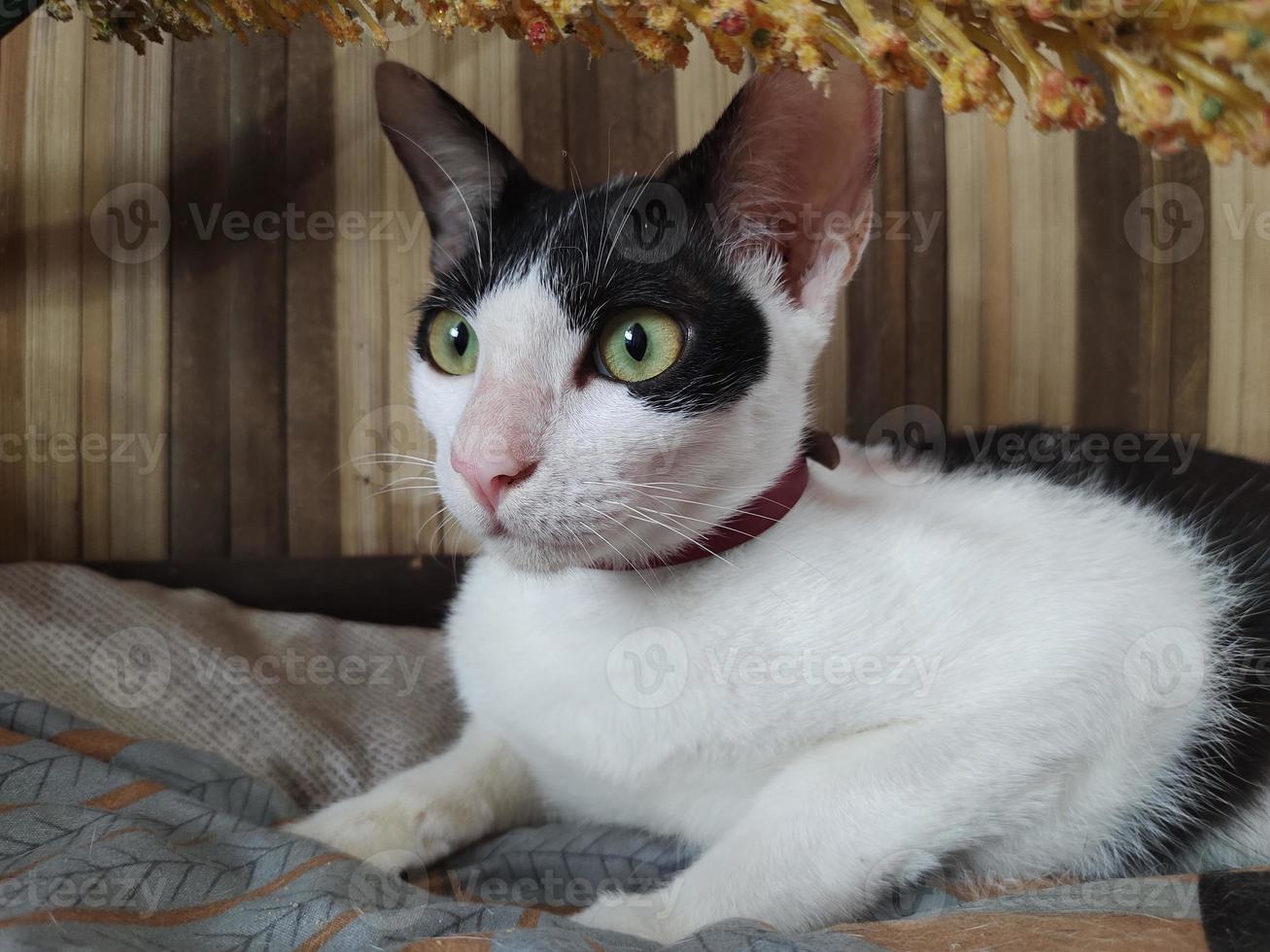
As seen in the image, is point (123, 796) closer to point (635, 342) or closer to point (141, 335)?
point (635, 342)

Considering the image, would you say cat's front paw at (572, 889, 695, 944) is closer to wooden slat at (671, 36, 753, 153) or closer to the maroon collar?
the maroon collar

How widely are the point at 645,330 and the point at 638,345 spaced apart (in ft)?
0.05

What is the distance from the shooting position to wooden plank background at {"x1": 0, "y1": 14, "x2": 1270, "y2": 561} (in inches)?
55.8

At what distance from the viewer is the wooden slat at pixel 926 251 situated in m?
1.48

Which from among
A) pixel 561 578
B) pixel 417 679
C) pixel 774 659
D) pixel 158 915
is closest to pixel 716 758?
pixel 774 659

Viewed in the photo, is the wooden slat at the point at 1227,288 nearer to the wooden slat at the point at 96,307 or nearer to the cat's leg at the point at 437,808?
the cat's leg at the point at 437,808

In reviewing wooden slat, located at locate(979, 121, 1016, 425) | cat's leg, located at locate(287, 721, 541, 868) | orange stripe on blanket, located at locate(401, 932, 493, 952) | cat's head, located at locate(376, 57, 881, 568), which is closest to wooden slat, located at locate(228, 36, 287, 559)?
cat's head, located at locate(376, 57, 881, 568)

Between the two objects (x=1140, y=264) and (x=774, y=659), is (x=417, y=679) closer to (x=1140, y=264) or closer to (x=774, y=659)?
(x=774, y=659)

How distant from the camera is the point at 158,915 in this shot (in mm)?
708

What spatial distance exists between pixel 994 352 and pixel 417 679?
1070mm

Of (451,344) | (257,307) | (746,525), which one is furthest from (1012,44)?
(257,307)

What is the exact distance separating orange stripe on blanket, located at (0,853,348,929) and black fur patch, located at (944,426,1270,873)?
0.78 meters

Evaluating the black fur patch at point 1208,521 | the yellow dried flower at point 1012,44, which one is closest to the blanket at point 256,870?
the black fur patch at point 1208,521

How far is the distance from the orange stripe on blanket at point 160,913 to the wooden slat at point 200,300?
87 centimetres
